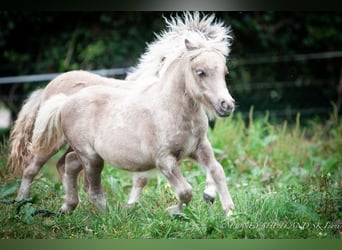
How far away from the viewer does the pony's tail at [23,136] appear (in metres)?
4.72

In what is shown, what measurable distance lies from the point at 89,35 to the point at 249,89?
1.65 m

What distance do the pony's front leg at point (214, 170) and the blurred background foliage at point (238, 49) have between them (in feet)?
6.24

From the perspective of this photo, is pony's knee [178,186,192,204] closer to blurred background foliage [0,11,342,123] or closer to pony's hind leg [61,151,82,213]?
pony's hind leg [61,151,82,213]

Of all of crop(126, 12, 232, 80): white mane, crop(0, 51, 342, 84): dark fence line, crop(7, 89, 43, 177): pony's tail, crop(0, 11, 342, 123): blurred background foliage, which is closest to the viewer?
crop(126, 12, 232, 80): white mane

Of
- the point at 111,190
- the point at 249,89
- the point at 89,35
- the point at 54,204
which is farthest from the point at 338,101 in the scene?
the point at 54,204

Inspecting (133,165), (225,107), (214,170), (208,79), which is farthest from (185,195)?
(208,79)

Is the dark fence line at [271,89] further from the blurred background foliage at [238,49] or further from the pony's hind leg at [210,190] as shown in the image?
the pony's hind leg at [210,190]

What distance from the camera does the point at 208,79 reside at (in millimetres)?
3986

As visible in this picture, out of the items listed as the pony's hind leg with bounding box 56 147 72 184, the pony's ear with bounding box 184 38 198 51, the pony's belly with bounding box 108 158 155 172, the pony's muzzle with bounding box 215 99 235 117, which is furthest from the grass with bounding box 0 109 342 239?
the pony's ear with bounding box 184 38 198 51

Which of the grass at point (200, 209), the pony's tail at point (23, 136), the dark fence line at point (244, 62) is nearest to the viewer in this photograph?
the grass at point (200, 209)

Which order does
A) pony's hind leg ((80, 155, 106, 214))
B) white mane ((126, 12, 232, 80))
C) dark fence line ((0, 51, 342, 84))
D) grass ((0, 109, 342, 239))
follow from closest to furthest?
white mane ((126, 12, 232, 80)) → grass ((0, 109, 342, 239)) → pony's hind leg ((80, 155, 106, 214)) → dark fence line ((0, 51, 342, 84))

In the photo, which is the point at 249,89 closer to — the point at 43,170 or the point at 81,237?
the point at 43,170

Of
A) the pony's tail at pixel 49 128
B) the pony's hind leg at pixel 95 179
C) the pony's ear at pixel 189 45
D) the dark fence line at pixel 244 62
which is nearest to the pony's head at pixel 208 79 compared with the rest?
the pony's ear at pixel 189 45

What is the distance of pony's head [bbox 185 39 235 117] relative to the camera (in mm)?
3916
